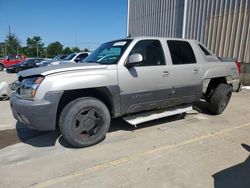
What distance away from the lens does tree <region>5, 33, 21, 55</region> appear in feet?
234

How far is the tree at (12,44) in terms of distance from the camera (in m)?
71.4

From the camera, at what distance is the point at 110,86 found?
164 inches

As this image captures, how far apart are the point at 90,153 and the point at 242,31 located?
10.2m

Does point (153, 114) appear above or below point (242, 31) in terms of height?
below

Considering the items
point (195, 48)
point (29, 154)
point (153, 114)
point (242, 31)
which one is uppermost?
point (242, 31)

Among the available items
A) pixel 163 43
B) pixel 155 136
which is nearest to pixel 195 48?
pixel 163 43

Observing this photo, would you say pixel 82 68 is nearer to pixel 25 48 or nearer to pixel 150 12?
pixel 150 12

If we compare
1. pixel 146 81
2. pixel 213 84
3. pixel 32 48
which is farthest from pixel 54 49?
pixel 146 81

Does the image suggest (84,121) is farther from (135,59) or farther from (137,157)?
(135,59)

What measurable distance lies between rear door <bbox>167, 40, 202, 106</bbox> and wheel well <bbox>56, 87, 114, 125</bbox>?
143 cm

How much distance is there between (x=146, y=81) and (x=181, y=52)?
1315mm

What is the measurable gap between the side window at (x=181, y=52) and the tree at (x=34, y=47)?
73.3 m

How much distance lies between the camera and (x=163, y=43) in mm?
5027

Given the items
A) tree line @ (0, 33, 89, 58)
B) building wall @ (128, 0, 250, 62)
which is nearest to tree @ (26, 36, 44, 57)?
tree line @ (0, 33, 89, 58)
